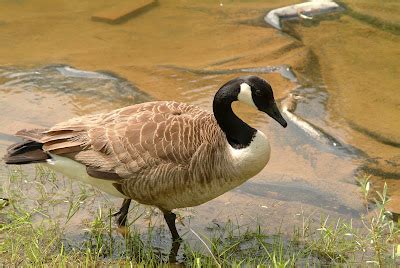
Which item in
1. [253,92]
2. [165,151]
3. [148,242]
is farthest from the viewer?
[148,242]

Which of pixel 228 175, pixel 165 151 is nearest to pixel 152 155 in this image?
pixel 165 151

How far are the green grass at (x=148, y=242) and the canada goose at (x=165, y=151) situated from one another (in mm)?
302

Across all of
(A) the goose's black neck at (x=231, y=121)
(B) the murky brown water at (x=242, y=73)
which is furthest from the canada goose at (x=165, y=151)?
(B) the murky brown water at (x=242, y=73)

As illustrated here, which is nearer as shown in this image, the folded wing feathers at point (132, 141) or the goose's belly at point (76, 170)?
the folded wing feathers at point (132, 141)

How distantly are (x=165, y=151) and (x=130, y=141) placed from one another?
0.93 feet

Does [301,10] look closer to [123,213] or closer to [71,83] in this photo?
[71,83]

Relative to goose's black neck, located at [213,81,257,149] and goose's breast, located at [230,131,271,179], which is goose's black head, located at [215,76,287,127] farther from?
goose's breast, located at [230,131,271,179]

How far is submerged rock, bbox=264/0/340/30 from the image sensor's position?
9.52m

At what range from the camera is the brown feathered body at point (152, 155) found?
5074 millimetres

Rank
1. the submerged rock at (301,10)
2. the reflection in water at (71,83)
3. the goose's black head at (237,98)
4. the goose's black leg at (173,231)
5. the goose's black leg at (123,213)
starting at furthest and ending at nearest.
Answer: the submerged rock at (301,10) < the reflection in water at (71,83) < the goose's black leg at (123,213) < the goose's black leg at (173,231) < the goose's black head at (237,98)

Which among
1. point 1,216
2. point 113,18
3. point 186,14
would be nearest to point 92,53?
point 113,18

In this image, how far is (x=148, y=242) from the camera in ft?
17.5

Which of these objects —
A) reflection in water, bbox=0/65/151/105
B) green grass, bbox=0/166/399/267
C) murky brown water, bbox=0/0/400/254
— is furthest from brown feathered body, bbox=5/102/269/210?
reflection in water, bbox=0/65/151/105

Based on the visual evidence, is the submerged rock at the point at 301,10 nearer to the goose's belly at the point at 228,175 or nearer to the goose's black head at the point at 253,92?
the goose's black head at the point at 253,92
